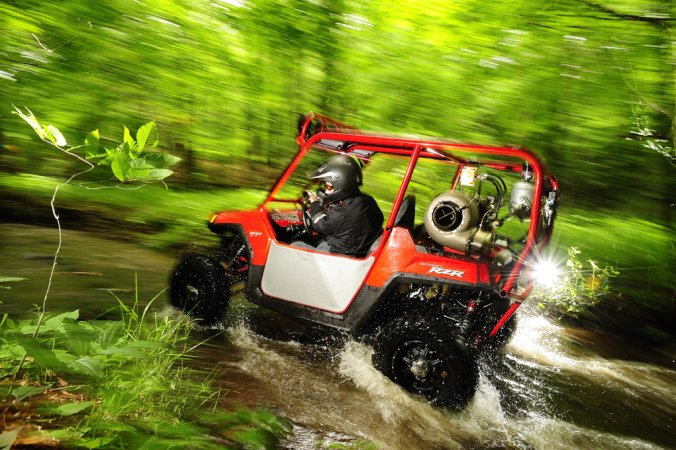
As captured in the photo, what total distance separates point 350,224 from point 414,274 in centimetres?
63

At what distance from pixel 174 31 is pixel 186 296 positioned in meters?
4.78

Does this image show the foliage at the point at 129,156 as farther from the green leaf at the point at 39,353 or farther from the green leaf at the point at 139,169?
the green leaf at the point at 39,353

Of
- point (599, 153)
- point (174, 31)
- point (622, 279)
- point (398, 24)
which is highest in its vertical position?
point (398, 24)

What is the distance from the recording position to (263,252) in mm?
3395

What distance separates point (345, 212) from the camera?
3.19 m

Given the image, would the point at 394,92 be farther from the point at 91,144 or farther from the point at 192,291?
the point at 91,144

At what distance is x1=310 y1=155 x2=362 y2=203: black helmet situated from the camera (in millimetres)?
3150

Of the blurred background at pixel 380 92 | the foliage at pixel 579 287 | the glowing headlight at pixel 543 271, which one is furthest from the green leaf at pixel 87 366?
the foliage at pixel 579 287

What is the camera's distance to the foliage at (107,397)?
143 cm

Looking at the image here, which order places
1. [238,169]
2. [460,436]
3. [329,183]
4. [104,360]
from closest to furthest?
1. [104,360]
2. [460,436]
3. [329,183]
4. [238,169]

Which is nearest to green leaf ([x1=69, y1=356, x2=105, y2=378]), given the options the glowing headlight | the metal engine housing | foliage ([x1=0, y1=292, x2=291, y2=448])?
foliage ([x1=0, y1=292, x2=291, y2=448])

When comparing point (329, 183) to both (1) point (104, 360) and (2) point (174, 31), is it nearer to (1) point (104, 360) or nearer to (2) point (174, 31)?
(1) point (104, 360)

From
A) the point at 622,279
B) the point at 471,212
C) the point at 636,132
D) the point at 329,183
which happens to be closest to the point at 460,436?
the point at 471,212

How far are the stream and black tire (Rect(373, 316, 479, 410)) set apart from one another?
103 millimetres
